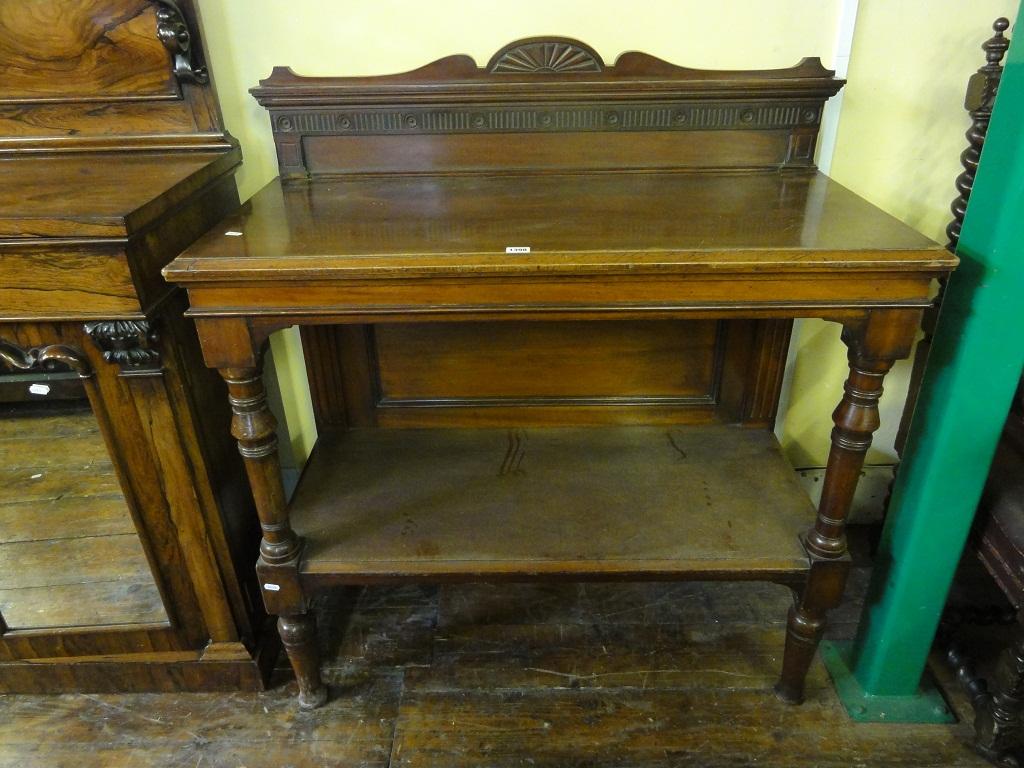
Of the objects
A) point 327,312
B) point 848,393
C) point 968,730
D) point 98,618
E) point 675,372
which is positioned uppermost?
point 327,312

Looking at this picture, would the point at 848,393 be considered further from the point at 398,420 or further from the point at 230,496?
the point at 230,496

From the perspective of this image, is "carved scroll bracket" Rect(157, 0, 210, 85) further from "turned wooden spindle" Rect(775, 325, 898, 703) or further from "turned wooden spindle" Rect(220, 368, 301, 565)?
"turned wooden spindle" Rect(775, 325, 898, 703)

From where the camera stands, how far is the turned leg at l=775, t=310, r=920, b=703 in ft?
3.87

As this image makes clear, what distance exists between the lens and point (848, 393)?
1.27 meters

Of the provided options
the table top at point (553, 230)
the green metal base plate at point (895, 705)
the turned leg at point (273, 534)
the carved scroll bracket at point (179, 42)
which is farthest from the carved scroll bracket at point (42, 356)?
the green metal base plate at point (895, 705)

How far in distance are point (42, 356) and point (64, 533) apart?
1.54 feet

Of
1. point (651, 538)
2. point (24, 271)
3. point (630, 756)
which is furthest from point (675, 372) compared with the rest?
point (24, 271)

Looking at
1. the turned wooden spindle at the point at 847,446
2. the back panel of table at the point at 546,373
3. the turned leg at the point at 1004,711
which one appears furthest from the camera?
the back panel of table at the point at 546,373

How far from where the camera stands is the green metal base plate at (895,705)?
1.59 meters

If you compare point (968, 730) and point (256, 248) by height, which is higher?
point (256, 248)

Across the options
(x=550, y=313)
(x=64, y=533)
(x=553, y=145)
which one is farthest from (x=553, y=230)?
(x=64, y=533)

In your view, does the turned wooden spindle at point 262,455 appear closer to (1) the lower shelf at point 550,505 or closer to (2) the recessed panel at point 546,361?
Result: (1) the lower shelf at point 550,505

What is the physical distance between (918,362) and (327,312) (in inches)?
54.7

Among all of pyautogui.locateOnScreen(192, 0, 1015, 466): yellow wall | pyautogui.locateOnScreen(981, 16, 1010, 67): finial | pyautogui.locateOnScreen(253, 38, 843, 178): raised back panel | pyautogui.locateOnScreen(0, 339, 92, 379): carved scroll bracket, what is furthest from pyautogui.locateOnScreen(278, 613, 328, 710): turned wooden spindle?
pyautogui.locateOnScreen(981, 16, 1010, 67): finial
